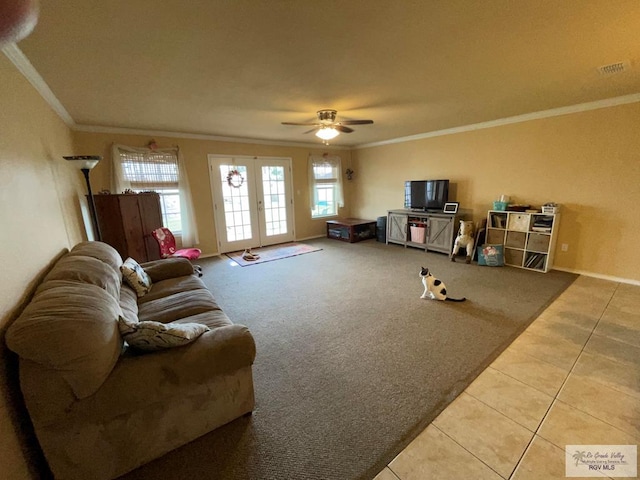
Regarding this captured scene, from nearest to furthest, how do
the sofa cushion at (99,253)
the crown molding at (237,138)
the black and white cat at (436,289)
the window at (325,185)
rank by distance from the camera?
the crown molding at (237,138), the sofa cushion at (99,253), the black and white cat at (436,289), the window at (325,185)

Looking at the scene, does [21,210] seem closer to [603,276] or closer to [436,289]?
[436,289]

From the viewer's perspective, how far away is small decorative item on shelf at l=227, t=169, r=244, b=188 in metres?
5.45

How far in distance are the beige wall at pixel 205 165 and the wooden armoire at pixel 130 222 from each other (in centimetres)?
115

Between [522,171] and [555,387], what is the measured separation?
360 cm

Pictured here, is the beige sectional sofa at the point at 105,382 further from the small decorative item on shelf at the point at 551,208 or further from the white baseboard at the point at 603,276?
the white baseboard at the point at 603,276

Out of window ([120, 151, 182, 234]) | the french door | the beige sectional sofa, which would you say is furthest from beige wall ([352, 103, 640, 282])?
window ([120, 151, 182, 234])

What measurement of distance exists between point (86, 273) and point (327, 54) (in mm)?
2236

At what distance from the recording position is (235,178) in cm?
550

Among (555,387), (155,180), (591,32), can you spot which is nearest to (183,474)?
(555,387)

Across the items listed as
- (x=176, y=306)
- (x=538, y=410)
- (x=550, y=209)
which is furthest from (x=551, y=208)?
(x=176, y=306)

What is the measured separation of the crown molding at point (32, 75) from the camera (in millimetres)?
1818

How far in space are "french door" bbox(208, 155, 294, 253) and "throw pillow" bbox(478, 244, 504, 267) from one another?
156 inches

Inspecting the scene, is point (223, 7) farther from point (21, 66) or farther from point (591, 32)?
point (591, 32)

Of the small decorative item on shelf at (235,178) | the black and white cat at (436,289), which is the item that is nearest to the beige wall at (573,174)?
the black and white cat at (436,289)
